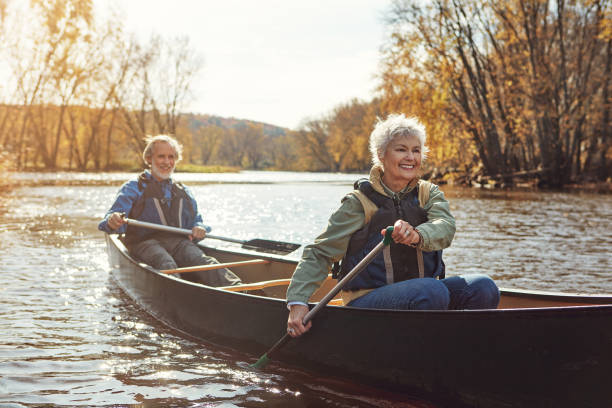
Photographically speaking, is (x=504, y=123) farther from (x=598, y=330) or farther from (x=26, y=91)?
(x=26, y=91)

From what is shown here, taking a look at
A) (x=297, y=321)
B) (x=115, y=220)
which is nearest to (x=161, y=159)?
(x=115, y=220)

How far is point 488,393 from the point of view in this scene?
2781 millimetres

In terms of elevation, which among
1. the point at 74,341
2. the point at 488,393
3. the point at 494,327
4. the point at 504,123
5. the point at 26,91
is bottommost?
the point at 74,341

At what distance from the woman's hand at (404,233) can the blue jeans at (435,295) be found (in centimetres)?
26

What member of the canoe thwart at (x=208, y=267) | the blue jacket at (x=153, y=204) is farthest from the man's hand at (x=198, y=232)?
the canoe thwart at (x=208, y=267)

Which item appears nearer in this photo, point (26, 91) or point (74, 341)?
point (74, 341)

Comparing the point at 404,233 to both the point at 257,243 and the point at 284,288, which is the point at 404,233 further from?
the point at 257,243

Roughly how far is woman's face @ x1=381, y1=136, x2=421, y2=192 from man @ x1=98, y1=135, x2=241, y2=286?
2.64 meters

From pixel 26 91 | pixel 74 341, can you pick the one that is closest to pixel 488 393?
pixel 74 341

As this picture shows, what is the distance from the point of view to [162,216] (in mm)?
5766

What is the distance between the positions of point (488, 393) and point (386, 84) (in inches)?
745

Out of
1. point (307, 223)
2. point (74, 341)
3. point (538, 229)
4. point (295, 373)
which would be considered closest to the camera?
point (295, 373)

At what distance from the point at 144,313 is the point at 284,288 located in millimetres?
1299

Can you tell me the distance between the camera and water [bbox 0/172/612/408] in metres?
3.38
